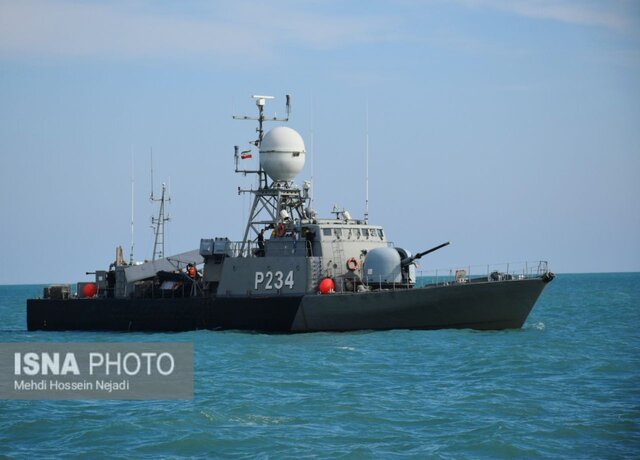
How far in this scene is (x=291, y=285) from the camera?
4031cm

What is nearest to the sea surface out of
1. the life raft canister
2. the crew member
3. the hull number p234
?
the life raft canister

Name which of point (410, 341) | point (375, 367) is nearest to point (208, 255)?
point (410, 341)

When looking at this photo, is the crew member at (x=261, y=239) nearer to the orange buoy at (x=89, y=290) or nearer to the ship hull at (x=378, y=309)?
the ship hull at (x=378, y=309)

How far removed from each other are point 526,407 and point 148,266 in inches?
1072

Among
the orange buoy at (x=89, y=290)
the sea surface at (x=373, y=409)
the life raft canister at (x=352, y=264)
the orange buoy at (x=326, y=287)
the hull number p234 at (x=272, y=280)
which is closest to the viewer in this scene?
→ the sea surface at (x=373, y=409)

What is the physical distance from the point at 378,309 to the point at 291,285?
12.5ft

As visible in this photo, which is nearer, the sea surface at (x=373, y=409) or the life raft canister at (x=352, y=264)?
the sea surface at (x=373, y=409)

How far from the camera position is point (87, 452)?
789 inches

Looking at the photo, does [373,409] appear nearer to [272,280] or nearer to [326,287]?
[326,287]

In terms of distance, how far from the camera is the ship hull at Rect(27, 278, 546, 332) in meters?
37.4

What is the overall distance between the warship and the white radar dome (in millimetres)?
40

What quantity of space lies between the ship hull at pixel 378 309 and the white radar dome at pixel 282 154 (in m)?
5.78

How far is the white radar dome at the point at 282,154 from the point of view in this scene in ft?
145

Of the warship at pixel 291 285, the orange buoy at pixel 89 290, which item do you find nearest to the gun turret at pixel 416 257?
the warship at pixel 291 285
